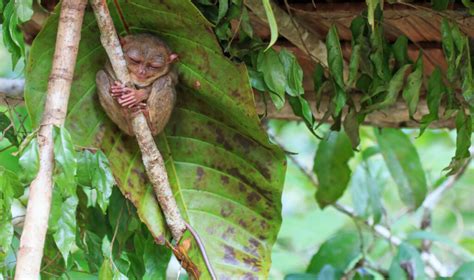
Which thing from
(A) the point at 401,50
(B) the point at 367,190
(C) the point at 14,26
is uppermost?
(C) the point at 14,26

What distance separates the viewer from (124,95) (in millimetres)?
1919

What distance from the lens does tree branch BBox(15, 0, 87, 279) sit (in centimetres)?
156

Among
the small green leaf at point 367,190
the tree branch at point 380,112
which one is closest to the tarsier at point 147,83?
the tree branch at point 380,112

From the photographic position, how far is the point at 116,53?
1844mm

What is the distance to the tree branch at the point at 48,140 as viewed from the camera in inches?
61.6

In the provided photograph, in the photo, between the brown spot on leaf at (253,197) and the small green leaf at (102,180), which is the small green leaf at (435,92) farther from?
the small green leaf at (102,180)

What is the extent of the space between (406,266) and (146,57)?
1525 millimetres

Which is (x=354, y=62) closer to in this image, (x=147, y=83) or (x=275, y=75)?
(x=275, y=75)

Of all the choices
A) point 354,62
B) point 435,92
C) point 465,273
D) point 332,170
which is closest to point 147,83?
point 354,62

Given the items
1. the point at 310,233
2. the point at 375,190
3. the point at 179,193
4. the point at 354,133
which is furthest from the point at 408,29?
the point at 310,233

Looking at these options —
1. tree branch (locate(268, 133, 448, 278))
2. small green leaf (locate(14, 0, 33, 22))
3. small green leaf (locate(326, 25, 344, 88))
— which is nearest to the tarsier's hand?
small green leaf (locate(14, 0, 33, 22))

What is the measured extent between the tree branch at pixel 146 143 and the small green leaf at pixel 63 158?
0.86 feet

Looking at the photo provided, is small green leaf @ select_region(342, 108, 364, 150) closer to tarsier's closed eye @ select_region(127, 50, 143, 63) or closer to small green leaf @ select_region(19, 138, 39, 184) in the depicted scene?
tarsier's closed eye @ select_region(127, 50, 143, 63)

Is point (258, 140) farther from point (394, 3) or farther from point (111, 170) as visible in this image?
point (394, 3)
